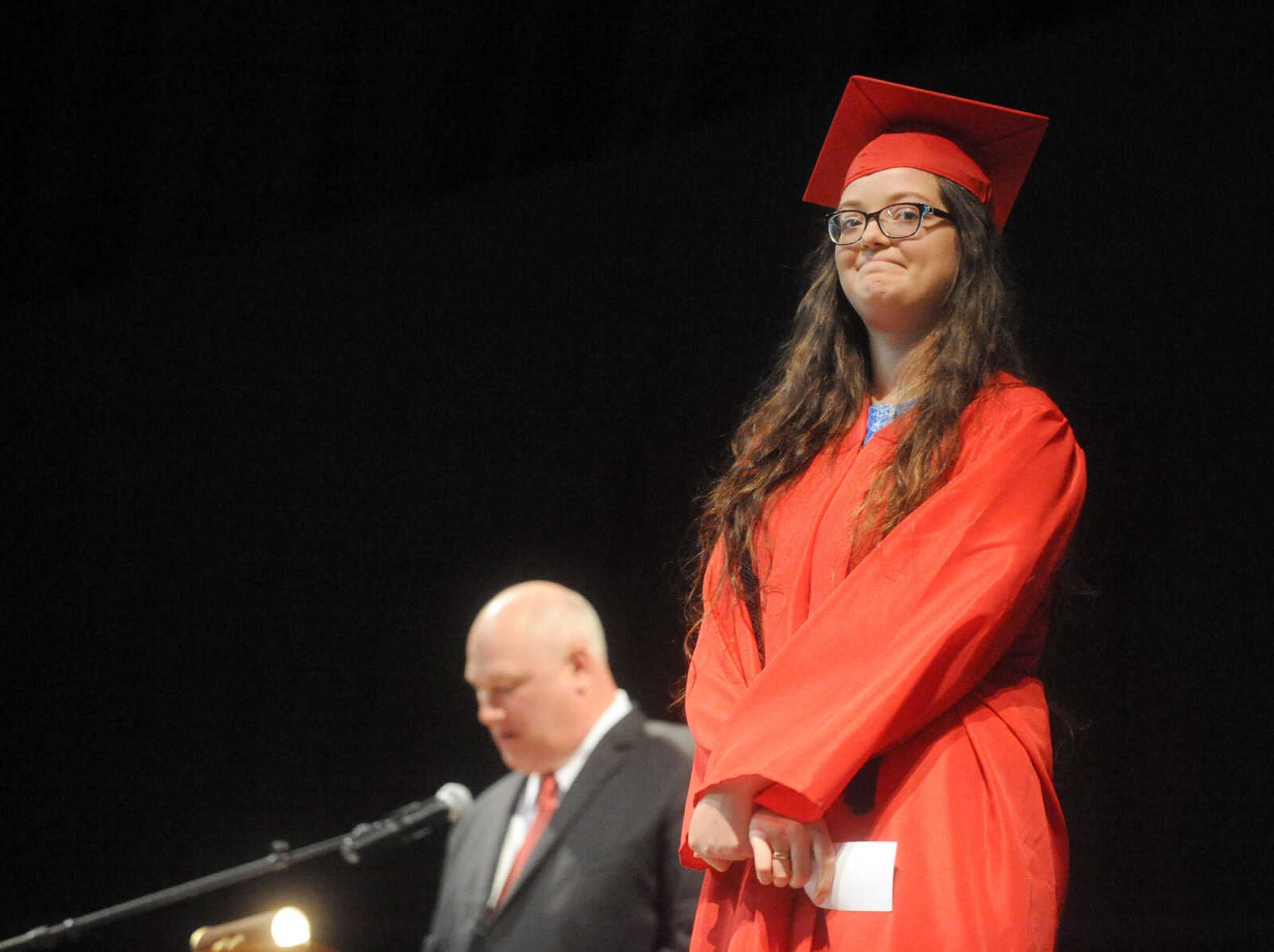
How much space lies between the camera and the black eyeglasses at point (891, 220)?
5.24ft

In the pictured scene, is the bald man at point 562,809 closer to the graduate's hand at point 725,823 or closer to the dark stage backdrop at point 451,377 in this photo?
the dark stage backdrop at point 451,377

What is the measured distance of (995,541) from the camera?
1.37 meters

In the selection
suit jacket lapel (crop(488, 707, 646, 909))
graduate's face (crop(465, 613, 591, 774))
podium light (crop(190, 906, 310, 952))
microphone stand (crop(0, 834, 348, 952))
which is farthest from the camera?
graduate's face (crop(465, 613, 591, 774))

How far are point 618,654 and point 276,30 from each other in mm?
2095

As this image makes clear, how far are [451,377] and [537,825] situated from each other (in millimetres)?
1175

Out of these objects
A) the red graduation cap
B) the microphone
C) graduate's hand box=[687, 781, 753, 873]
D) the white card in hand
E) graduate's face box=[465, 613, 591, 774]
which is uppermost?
the red graduation cap

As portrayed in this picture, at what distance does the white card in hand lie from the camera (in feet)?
4.19

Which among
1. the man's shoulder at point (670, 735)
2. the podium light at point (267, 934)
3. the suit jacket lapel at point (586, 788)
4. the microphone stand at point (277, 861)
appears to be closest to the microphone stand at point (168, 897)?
the microphone stand at point (277, 861)

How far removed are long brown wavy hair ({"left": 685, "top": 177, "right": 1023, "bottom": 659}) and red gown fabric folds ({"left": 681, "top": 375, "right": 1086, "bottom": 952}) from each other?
0.03 m

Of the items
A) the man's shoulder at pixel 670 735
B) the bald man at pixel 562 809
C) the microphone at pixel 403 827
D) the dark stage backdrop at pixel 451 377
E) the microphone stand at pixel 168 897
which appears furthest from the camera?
the man's shoulder at pixel 670 735

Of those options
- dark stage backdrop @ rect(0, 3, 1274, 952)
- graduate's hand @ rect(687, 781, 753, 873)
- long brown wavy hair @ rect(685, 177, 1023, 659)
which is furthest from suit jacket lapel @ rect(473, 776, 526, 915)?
graduate's hand @ rect(687, 781, 753, 873)

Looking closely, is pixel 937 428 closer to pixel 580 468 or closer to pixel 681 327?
pixel 681 327

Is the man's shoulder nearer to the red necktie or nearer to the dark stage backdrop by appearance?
the dark stage backdrop

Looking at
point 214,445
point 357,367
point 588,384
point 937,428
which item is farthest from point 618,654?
point 937,428
